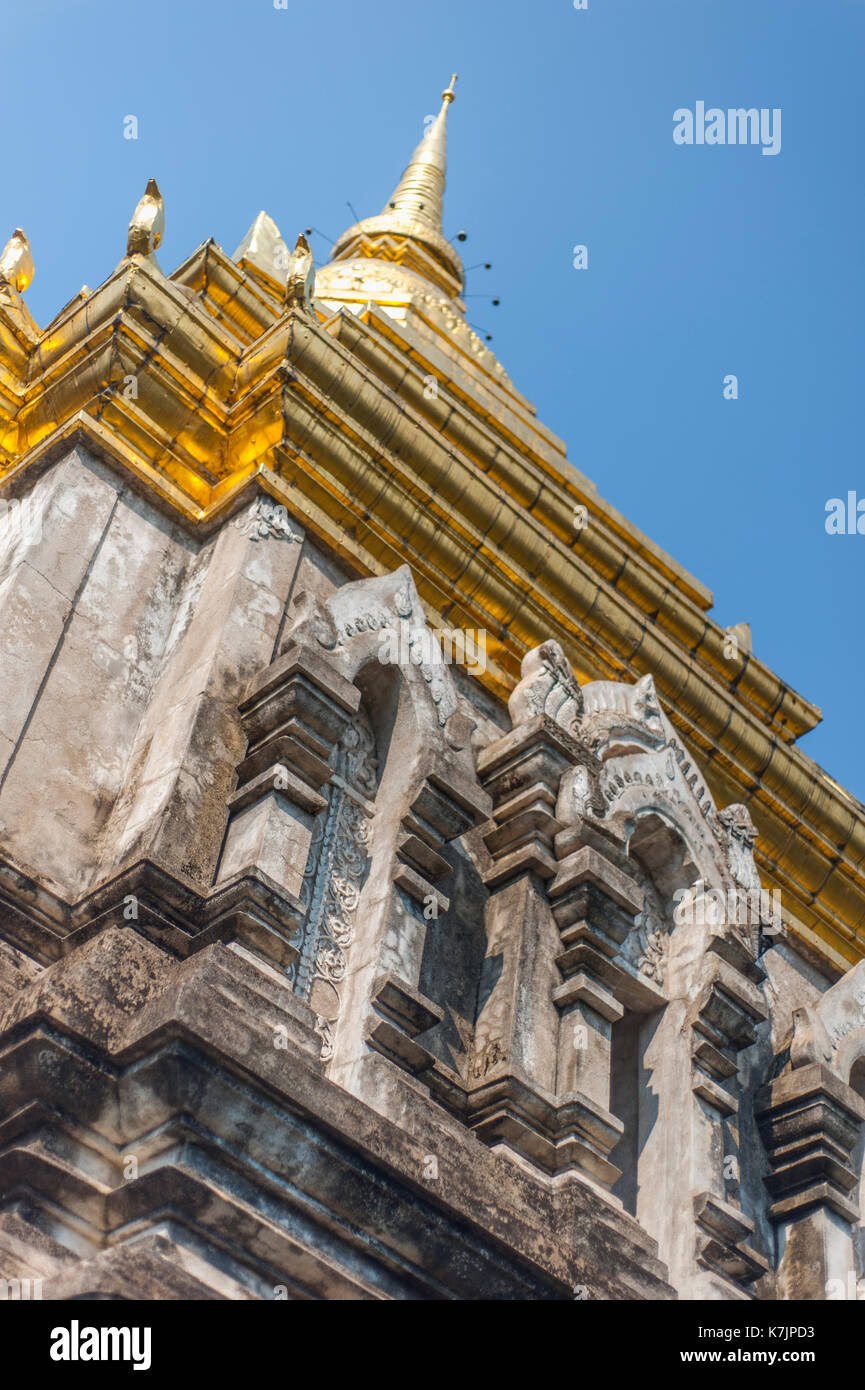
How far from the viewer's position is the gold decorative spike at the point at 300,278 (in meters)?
9.25

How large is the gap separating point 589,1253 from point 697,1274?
1.54m

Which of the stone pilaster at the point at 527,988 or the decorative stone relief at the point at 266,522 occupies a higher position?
the decorative stone relief at the point at 266,522

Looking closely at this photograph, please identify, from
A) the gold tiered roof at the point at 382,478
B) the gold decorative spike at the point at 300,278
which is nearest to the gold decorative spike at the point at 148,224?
the gold tiered roof at the point at 382,478

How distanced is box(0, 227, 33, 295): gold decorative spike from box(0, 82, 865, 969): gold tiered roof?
A: 14 millimetres

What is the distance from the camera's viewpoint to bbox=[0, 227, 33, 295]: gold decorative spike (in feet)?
32.4

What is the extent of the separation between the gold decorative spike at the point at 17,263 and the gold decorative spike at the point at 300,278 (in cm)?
174

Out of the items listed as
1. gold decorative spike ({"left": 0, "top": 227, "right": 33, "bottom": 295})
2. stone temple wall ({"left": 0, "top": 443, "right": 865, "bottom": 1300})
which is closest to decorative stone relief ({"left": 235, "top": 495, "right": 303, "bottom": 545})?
stone temple wall ({"left": 0, "top": 443, "right": 865, "bottom": 1300})

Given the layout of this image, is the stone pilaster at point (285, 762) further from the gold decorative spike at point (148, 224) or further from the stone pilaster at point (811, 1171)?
the stone pilaster at point (811, 1171)

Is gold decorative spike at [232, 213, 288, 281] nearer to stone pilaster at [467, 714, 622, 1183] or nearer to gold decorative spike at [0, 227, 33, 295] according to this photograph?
gold decorative spike at [0, 227, 33, 295]

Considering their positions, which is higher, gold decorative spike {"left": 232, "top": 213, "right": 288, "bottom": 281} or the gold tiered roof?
gold decorative spike {"left": 232, "top": 213, "right": 288, "bottom": 281}
